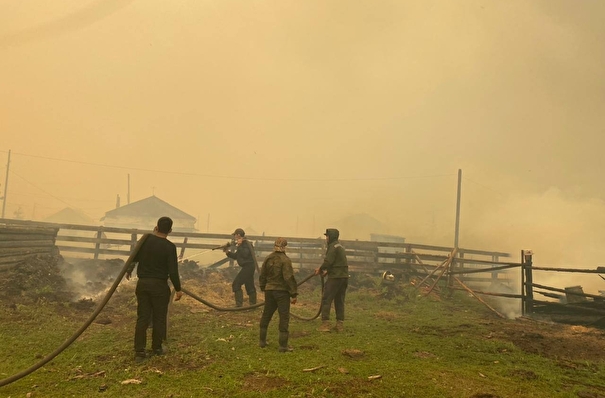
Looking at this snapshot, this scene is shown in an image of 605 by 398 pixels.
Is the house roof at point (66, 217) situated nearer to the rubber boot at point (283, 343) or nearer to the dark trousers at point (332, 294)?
the dark trousers at point (332, 294)

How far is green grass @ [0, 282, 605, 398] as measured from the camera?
4.93m

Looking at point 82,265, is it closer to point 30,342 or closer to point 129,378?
point 30,342

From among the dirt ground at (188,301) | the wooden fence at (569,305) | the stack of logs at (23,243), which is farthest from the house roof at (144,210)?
the wooden fence at (569,305)

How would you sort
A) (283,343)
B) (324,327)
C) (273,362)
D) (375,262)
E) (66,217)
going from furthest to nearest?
(66,217)
(375,262)
(324,327)
(283,343)
(273,362)

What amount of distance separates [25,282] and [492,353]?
11.6 m

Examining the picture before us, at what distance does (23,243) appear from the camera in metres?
12.4

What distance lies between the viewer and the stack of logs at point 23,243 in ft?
37.3

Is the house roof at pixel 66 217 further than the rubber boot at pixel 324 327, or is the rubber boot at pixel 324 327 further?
the house roof at pixel 66 217

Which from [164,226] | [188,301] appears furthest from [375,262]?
[164,226]

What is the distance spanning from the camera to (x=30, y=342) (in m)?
6.81

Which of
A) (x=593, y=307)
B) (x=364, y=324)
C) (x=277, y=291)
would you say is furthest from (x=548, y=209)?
(x=277, y=291)

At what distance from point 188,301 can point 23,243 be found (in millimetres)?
5776

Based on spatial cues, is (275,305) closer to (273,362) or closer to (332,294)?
(273,362)

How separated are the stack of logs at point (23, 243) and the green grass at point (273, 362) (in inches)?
136
